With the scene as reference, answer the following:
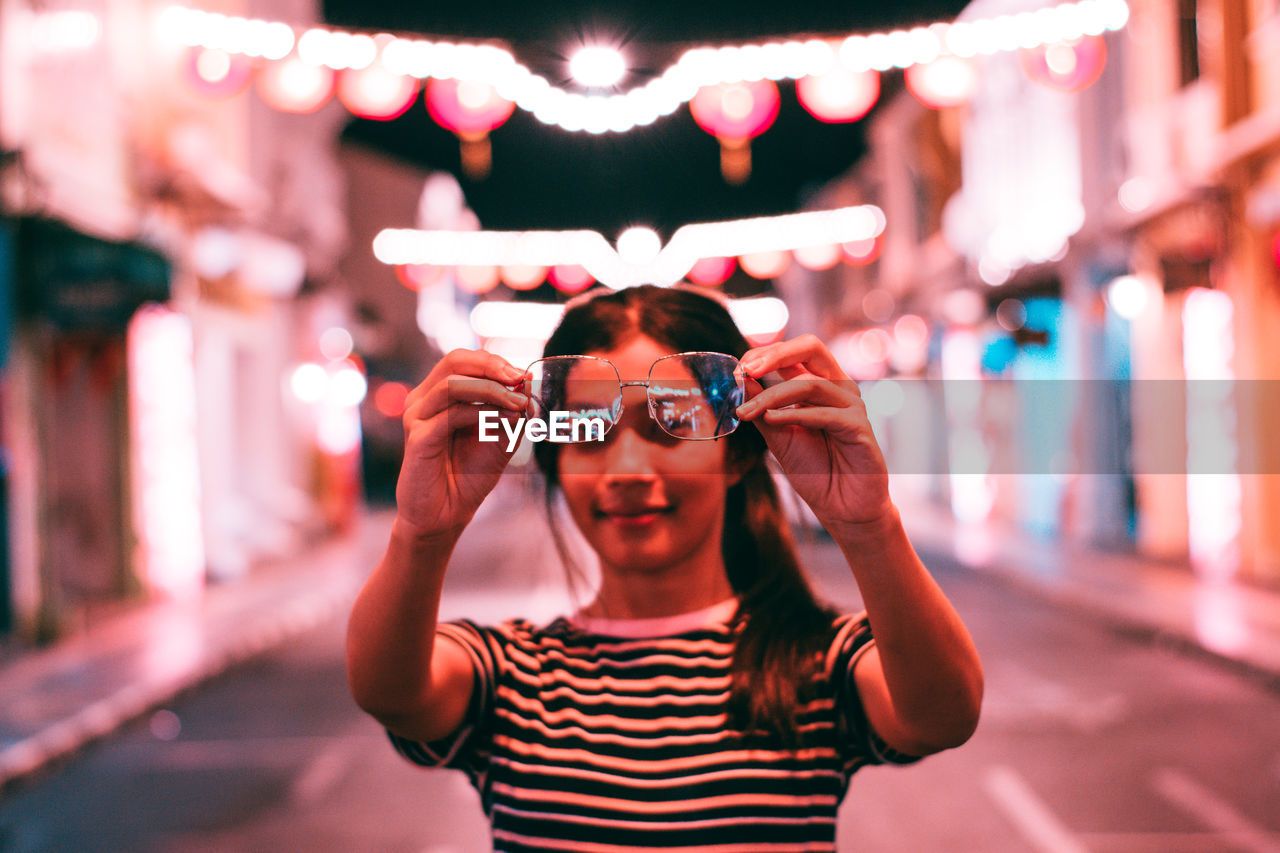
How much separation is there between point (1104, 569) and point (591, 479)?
12811 millimetres

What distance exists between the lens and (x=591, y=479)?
5.38ft

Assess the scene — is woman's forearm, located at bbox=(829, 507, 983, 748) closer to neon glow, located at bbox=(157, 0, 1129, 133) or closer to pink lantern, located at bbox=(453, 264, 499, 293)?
neon glow, located at bbox=(157, 0, 1129, 133)

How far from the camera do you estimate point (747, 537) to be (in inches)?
76.2

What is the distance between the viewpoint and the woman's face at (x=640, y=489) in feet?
5.32

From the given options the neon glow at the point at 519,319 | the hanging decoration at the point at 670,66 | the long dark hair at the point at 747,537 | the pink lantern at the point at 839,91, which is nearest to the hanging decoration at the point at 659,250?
the pink lantern at the point at 839,91

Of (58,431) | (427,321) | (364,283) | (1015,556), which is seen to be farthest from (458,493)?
(427,321)

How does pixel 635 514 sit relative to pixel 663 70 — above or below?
below

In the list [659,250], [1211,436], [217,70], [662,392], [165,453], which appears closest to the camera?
[662,392]

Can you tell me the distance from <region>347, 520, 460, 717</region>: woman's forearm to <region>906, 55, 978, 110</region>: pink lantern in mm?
7861

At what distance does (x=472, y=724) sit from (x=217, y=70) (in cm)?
801

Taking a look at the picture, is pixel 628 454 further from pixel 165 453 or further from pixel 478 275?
pixel 478 275

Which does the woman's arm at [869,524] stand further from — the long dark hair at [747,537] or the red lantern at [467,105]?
the red lantern at [467,105]

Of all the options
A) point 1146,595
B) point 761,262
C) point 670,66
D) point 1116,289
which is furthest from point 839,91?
point 761,262

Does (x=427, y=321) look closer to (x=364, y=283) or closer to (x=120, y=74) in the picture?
(x=364, y=283)
